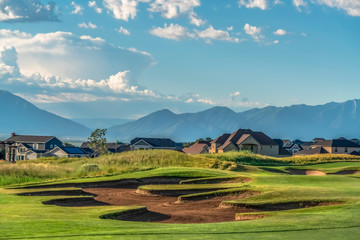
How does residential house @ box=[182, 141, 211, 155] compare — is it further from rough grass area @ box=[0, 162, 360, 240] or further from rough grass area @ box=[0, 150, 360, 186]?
rough grass area @ box=[0, 162, 360, 240]

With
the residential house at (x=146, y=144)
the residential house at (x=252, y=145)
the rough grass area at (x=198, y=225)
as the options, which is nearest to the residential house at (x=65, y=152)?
the residential house at (x=146, y=144)

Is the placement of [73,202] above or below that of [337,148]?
below

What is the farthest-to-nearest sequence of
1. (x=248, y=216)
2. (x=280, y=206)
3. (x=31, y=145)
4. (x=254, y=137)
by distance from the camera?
(x=31, y=145) → (x=254, y=137) → (x=280, y=206) → (x=248, y=216)

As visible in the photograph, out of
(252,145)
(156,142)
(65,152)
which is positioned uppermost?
(156,142)

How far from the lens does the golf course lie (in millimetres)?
11727

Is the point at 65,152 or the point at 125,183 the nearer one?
the point at 125,183

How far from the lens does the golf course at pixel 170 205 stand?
11727 millimetres

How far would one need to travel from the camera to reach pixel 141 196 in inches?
1035

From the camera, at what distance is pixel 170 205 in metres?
22.5

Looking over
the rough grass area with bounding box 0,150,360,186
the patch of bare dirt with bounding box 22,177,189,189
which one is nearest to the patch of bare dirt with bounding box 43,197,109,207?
the patch of bare dirt with bounding box 22,177,189,189

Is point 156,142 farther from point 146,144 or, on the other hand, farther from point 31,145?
point 31,145

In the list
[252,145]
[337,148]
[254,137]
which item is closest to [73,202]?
[254,137]

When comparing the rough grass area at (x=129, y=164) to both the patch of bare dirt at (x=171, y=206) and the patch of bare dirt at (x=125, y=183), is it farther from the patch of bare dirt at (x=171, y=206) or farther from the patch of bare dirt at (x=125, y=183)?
the patch of bare dirt at (x=171, y=206)

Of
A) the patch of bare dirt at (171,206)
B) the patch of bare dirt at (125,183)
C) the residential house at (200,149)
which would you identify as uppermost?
the residential house at (200,149)
